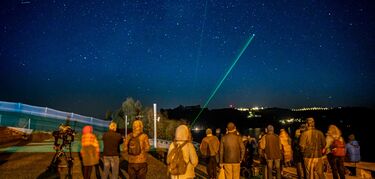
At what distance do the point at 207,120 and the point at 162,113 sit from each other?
379ft

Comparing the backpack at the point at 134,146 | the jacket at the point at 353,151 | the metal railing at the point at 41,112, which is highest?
the metal railing at the point at 41,112

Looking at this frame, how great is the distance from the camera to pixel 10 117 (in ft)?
145

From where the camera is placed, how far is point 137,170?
7.79 m

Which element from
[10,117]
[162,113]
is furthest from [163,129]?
[10,117]

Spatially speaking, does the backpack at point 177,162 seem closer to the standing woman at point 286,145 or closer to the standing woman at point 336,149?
the standing woman at point 336,149

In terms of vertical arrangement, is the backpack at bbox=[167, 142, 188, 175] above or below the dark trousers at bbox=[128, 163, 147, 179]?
above

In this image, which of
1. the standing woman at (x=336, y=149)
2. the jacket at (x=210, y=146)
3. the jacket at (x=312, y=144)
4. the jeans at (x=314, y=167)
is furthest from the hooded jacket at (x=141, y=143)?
the standing woman at (x=336, y=149)

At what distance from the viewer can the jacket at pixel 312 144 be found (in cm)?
866

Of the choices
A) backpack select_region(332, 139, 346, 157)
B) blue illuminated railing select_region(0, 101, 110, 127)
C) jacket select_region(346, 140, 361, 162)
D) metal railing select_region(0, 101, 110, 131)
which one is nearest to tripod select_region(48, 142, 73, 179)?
backpack select_region(332, 139, 346, 157)

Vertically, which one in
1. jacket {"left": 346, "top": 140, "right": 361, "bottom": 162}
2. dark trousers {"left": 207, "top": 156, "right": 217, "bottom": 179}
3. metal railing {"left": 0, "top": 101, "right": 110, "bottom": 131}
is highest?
metal railing {"left": 0, "top": 101, "right": 110, "bottom": 131}

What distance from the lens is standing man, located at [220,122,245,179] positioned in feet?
27.0

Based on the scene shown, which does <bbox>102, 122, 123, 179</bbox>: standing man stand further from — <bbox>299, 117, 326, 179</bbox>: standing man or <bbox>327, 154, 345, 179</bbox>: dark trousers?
<bbox>327, 154, 345, 179</bbox>: dark trousers

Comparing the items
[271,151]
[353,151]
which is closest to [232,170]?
[271,151]

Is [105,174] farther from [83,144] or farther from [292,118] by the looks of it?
[292,118]
